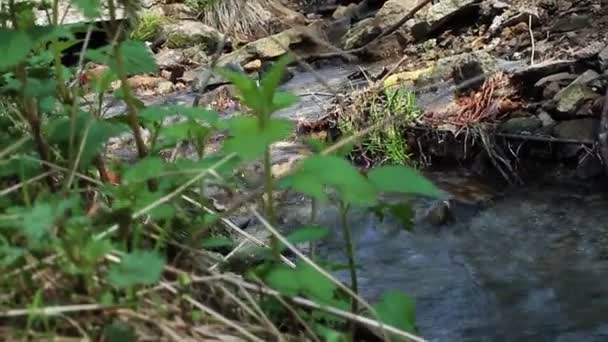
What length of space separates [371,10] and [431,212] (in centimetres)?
771

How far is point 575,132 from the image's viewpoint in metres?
5.70

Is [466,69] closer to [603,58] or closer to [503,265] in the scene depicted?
[603,58]

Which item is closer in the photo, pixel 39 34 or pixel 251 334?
pixel 251 334

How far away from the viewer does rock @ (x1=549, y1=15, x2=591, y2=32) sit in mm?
7898

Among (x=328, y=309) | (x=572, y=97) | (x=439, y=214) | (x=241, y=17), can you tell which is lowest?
(x=439, y=214)

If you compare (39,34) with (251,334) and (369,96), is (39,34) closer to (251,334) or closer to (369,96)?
(251,334)

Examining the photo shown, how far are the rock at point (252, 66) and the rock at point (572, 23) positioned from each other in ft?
12.2

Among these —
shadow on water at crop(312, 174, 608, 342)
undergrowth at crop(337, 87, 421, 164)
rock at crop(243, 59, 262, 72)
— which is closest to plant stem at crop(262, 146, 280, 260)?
shadow on water at crop(312, 174, 608, 342)

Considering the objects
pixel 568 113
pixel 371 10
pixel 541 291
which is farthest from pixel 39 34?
pixel 371 10

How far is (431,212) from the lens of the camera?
5.34 meters

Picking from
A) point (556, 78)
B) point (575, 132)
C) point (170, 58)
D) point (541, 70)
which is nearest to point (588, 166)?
point (575, 132)

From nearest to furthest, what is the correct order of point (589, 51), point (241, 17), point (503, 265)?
point (503, 265) < point (589, 51) < point (241, 17)

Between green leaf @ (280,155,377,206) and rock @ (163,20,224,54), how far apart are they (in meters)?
10.6

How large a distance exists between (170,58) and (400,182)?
1006 cm
